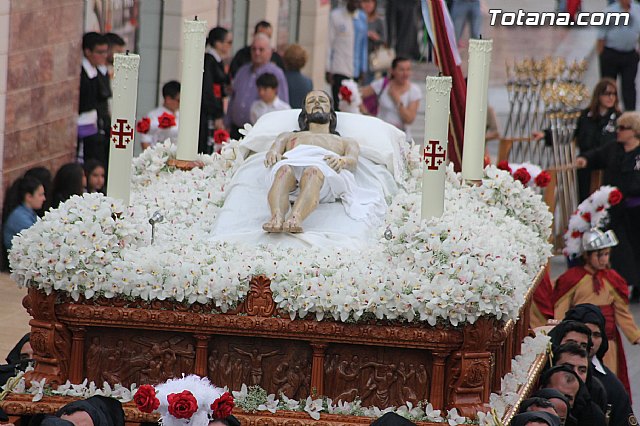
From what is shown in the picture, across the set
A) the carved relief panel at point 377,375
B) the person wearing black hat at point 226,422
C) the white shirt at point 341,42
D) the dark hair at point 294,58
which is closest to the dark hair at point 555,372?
the carved relief panel at point 377,375

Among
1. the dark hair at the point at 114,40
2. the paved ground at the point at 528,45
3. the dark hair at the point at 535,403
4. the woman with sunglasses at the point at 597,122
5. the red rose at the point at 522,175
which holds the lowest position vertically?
the dark hair at the point at 535,403

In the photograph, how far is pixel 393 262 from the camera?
8188 millimetres

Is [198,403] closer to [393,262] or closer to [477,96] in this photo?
[393,262]

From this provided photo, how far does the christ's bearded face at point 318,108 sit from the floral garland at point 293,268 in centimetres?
146

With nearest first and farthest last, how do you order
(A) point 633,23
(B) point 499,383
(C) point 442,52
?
(B) point 499,383 < (C) point 442,52 < (A) point 633,23

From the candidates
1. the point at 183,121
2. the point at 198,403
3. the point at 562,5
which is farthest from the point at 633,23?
the point at 198,403

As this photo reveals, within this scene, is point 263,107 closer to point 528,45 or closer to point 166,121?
point 166,121

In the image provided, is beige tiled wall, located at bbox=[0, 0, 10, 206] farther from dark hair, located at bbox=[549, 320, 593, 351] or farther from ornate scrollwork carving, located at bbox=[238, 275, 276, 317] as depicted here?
ornate scrollwork carving, located at bbox=[238, 275, 276, 317]


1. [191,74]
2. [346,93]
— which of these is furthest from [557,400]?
[346,93]

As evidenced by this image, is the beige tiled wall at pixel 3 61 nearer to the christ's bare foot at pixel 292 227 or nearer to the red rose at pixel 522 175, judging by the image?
the red rose at pixel 522 175

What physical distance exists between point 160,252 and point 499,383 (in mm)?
1821

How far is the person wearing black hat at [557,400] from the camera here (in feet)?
27.0

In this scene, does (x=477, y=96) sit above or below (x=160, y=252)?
above

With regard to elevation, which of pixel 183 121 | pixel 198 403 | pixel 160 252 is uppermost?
pixel 183 121
